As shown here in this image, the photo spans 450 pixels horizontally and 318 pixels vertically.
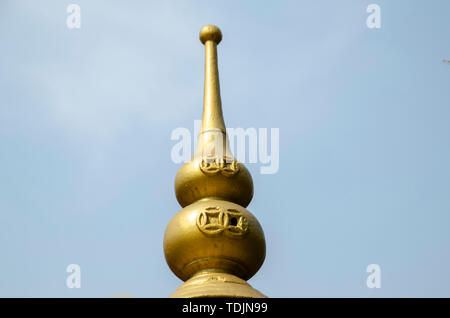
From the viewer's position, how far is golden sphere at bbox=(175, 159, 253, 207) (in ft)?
54.2

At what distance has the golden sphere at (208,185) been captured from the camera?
650 inches

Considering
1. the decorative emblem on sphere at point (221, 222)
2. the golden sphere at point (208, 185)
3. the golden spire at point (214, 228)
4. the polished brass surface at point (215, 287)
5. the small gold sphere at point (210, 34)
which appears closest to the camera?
the polished brass surface at point (215, 287)

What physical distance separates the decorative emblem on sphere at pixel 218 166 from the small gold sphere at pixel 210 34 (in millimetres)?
3610

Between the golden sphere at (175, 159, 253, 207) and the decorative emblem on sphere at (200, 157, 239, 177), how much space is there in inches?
1.3

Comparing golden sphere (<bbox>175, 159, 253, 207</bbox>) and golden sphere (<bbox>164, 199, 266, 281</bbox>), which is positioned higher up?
golden sphere (<bbox>175, 159, 253, 207</bbox>)

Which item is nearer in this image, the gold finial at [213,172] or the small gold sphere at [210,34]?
the gold finial at [213,172]

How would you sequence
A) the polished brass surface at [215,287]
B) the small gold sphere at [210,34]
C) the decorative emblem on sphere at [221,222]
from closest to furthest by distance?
the polished brass surface at [215,287] < the decorative emblem on sphere at [221,222] < the small gold sphere at [210,34]

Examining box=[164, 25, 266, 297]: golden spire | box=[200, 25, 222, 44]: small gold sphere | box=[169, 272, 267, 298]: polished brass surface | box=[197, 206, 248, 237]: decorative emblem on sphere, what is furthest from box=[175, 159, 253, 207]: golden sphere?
box=[200, 25, 222, 44]: small gold sphere

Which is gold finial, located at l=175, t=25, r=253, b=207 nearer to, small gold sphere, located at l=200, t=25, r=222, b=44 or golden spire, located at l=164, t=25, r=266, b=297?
golden spire, located at l=164, t=25, r=266, b=297

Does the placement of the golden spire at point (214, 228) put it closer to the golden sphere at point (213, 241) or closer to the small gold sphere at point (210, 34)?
the golden sphere at point (213, 241)

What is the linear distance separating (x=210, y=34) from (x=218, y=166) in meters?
3.92

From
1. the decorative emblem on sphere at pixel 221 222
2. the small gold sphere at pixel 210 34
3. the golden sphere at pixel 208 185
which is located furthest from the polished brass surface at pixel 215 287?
the small gold sphere at pixel 210 34
